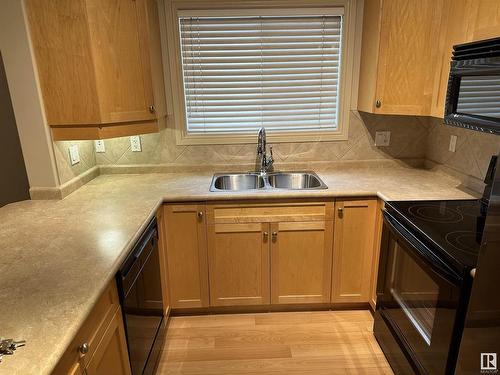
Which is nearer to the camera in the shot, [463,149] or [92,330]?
[92,330]

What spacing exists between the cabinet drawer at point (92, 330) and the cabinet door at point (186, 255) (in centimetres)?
87

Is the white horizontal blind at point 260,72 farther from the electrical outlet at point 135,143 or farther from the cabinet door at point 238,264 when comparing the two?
the cabinet door at point 238,264

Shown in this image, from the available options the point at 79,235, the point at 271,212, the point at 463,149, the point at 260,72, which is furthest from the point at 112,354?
the point at 463,149

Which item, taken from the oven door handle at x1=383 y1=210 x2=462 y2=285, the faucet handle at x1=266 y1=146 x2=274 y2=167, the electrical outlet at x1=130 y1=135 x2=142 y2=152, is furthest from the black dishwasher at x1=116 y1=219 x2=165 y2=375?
the oven door handle at x1=383 y1=210 x2=462 y2=285

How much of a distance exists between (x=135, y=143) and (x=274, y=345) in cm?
173

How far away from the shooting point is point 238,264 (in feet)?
7.61

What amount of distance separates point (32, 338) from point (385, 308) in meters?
1.71

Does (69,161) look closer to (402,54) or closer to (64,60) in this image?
(64,60)

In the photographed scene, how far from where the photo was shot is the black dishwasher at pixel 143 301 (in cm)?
147

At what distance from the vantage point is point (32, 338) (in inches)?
37.0

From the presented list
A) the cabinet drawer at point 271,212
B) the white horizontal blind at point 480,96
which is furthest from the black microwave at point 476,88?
the cabinet drawer at point 271,212

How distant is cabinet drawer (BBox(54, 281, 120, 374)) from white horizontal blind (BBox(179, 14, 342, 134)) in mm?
1611

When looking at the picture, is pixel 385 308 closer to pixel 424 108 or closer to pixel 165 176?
pixel 424 108

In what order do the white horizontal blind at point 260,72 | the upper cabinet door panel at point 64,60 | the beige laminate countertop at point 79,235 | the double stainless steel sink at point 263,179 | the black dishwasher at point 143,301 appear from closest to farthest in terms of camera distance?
the beige laminate countertop at point 79,235, the black dishwasher at point 143,301, the upper cabinet door panel at point 64,60, the white horizontal blind at point 260,72, the double stainless steel sink at point 263,179
